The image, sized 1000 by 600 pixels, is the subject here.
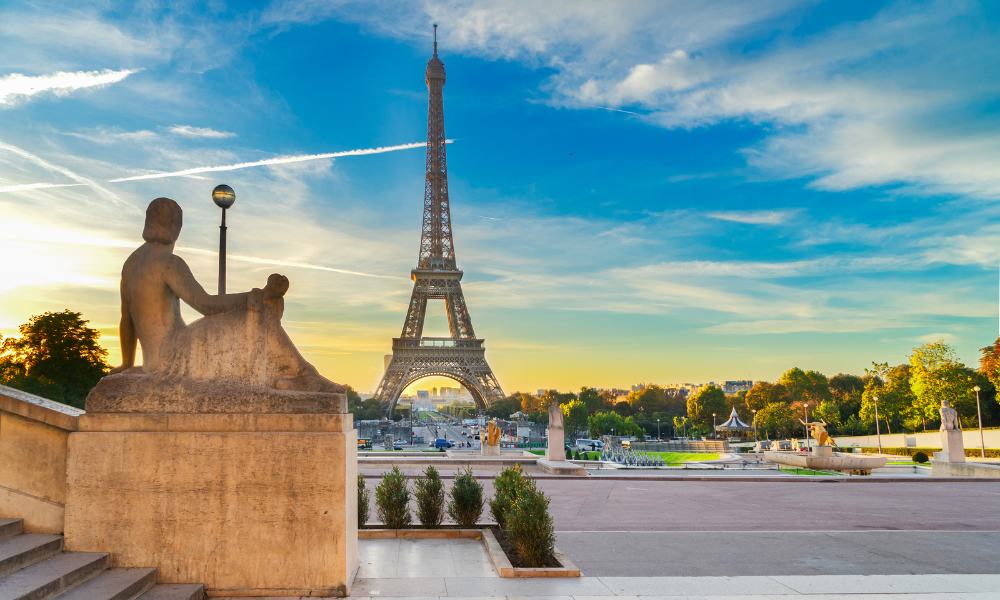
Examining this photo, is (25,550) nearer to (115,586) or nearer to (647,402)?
(115,586)

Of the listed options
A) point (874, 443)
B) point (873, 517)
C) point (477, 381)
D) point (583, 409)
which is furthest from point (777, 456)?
point (583, 409)

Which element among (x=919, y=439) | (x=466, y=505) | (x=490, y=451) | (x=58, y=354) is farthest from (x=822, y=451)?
(x=58, y=354)

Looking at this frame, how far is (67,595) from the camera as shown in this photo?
5711 mm

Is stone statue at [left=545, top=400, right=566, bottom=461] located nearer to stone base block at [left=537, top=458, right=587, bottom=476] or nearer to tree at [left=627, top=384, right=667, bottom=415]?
stone base block at [left=537, top=458, right=587, bottom=476]

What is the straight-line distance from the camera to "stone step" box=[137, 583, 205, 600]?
20.3 ft

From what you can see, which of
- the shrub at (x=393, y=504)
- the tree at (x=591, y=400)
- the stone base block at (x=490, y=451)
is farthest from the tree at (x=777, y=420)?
the shrub at (x=393, y=504)

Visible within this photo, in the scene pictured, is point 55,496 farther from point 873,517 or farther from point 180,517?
point 873,517

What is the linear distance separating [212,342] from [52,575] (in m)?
2.52

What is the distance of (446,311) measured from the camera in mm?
82875

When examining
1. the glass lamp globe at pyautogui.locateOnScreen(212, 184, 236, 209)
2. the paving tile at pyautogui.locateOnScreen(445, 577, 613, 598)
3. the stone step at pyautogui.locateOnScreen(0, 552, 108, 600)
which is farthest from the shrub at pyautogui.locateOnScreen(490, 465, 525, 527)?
the glass lamp globe at pyautogui.locateOnScreen(212, 184, 236, 209)

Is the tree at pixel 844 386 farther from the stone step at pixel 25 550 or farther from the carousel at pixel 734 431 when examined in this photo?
the stone step at pixel 25 550

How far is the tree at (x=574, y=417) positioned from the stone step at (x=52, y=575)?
85.3m

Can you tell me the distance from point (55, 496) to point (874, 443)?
221ft

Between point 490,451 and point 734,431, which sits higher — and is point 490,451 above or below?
above
